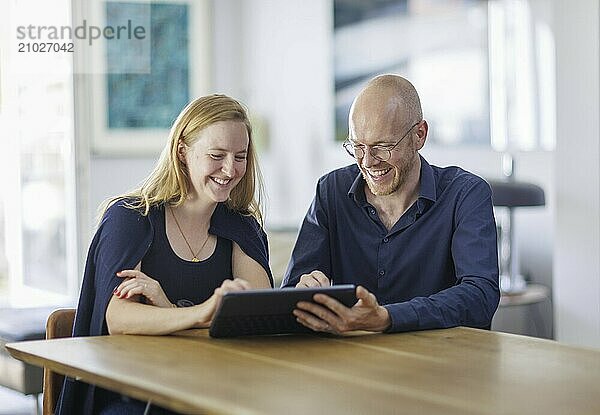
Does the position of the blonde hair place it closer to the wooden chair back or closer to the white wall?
the wooden chair back

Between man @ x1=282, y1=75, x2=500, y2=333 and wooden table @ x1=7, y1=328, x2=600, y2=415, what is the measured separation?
→ 317 millimetres

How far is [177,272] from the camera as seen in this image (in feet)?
8.55

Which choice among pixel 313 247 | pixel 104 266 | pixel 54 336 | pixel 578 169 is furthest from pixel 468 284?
pixel 578 169

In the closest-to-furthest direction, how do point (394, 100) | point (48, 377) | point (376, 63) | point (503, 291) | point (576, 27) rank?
1. point (48, 377)
2. point (394, 100)
3. point (576, 27)
4. point (503, 291)
5. point (376, 63)

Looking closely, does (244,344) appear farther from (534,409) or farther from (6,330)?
(6,330)

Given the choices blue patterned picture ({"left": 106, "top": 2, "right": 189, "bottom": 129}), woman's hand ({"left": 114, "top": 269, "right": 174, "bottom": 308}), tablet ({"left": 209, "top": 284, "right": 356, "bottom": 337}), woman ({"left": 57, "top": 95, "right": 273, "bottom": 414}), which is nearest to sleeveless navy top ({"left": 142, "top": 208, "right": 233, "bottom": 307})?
woman ({"left": 57, "top": 95, "right": 273, "bottom": 414})

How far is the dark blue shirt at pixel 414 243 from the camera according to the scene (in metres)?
2.65

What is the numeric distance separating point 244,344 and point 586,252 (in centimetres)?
225

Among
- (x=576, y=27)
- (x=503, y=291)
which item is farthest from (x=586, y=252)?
(x=576, y=27)

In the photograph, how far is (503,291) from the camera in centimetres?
460

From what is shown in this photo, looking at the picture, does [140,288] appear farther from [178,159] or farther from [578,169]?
[578,169]

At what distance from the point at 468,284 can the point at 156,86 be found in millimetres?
3849

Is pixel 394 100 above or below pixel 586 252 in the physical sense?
above

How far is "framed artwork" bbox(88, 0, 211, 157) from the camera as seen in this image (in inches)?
231
